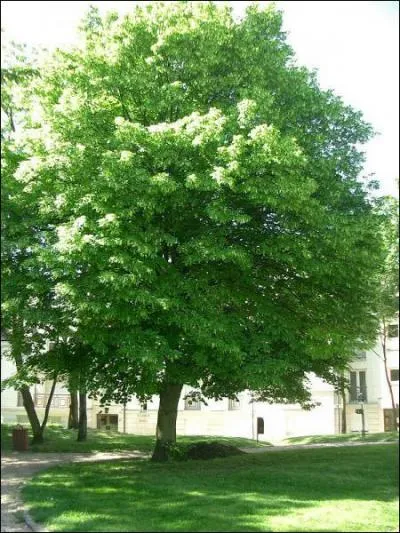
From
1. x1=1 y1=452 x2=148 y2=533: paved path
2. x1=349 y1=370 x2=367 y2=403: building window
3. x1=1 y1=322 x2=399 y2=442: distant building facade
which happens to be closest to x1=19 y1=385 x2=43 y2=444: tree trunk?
x1=1 y1=452 x2=148 y2=533: paved path

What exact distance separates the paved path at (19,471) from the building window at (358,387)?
27.8 meters

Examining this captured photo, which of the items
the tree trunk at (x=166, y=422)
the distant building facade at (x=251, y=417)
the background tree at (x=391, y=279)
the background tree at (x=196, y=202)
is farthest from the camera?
the distant building facade at (x=251, y=417)

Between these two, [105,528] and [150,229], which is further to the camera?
[150,229]

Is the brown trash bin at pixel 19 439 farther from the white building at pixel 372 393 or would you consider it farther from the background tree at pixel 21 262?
the white building at pixel 372 393

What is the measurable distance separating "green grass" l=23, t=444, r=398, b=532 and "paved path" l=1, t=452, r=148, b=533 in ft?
0.90

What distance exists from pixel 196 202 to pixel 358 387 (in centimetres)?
3485

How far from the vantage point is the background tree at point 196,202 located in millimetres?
13820

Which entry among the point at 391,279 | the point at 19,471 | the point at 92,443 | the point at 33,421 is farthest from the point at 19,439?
the point at 391,279

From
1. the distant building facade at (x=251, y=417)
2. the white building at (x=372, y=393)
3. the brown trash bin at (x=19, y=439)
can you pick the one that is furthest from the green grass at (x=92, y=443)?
the white building at (x=372, y=393)

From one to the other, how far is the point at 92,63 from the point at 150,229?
498 cm

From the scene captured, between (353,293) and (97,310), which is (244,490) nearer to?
(97,310)

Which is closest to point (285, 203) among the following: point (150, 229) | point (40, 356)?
point (150, 229)

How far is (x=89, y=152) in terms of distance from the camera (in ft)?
48.6

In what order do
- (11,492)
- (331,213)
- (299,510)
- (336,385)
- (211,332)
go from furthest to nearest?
(336,385), (331,213), (211,332), (11,492), (299,510)
